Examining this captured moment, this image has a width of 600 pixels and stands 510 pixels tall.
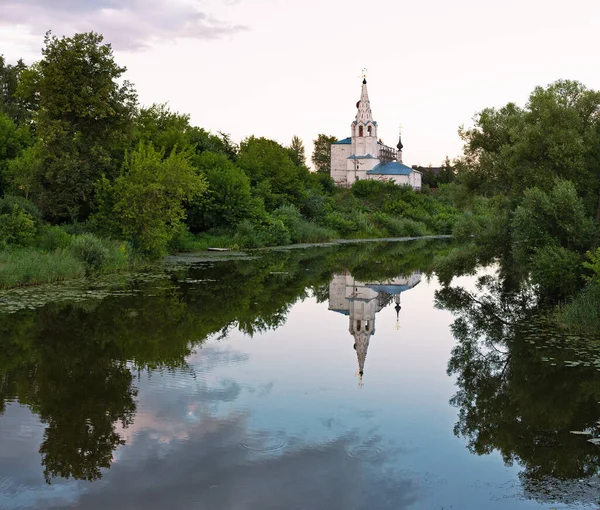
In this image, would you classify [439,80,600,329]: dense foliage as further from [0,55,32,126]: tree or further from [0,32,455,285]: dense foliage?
[0,55,32,126]: tree

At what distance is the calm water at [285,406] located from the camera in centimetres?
928

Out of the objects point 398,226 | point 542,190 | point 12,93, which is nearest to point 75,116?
point 542,190

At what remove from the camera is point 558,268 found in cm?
2122

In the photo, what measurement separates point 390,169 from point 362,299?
87948mm

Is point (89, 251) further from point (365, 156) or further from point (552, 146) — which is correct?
point (365, 156)

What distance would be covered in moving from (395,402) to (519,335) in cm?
774

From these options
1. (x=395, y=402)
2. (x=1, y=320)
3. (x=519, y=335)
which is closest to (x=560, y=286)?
(x=519, y=335)

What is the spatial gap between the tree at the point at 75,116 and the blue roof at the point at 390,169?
80.1 metres

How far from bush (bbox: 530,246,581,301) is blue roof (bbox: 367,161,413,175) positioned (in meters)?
90.9

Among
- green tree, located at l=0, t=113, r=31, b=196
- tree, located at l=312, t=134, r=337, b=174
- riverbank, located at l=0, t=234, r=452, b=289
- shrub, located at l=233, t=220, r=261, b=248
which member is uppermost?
tree, located at l=312, t=134, r=337, b=174

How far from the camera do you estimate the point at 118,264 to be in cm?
3266

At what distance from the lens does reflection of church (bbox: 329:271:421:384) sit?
21.2m

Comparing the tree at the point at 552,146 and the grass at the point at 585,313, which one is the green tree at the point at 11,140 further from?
the grass at the point at 585,313

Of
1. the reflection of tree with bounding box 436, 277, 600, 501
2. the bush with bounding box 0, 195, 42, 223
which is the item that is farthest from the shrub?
the reflection of tree with bounding box 436, 277, 600, 501
